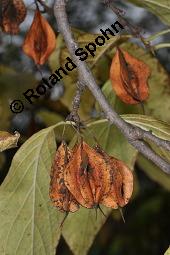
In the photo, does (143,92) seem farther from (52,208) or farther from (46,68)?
(46,68)

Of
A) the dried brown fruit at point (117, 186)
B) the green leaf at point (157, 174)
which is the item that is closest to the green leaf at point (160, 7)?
the dried brown fruit at point (117, 186)

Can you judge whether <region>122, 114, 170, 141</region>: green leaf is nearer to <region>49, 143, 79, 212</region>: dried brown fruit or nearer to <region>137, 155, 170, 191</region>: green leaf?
<region>49, 143, 79, 212</region>: dried brown fruit

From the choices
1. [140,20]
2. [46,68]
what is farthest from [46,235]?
[140,20]

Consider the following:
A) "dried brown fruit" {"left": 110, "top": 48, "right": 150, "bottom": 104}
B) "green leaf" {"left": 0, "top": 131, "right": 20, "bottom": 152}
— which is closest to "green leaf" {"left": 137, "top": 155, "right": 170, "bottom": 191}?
"dried brown fruit" {"left": 110, "top": 48, "right": 150, "bottom": 104}

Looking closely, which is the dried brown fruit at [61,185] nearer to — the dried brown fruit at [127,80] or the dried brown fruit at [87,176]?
the dried brown fruit at [87,176]

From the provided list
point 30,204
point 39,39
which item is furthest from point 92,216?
point 39,39

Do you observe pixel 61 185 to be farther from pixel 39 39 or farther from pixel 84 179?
pixel 39 39

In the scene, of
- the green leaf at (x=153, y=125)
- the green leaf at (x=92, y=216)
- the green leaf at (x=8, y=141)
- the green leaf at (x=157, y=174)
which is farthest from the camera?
the green leaf at (x=157, y=174)
